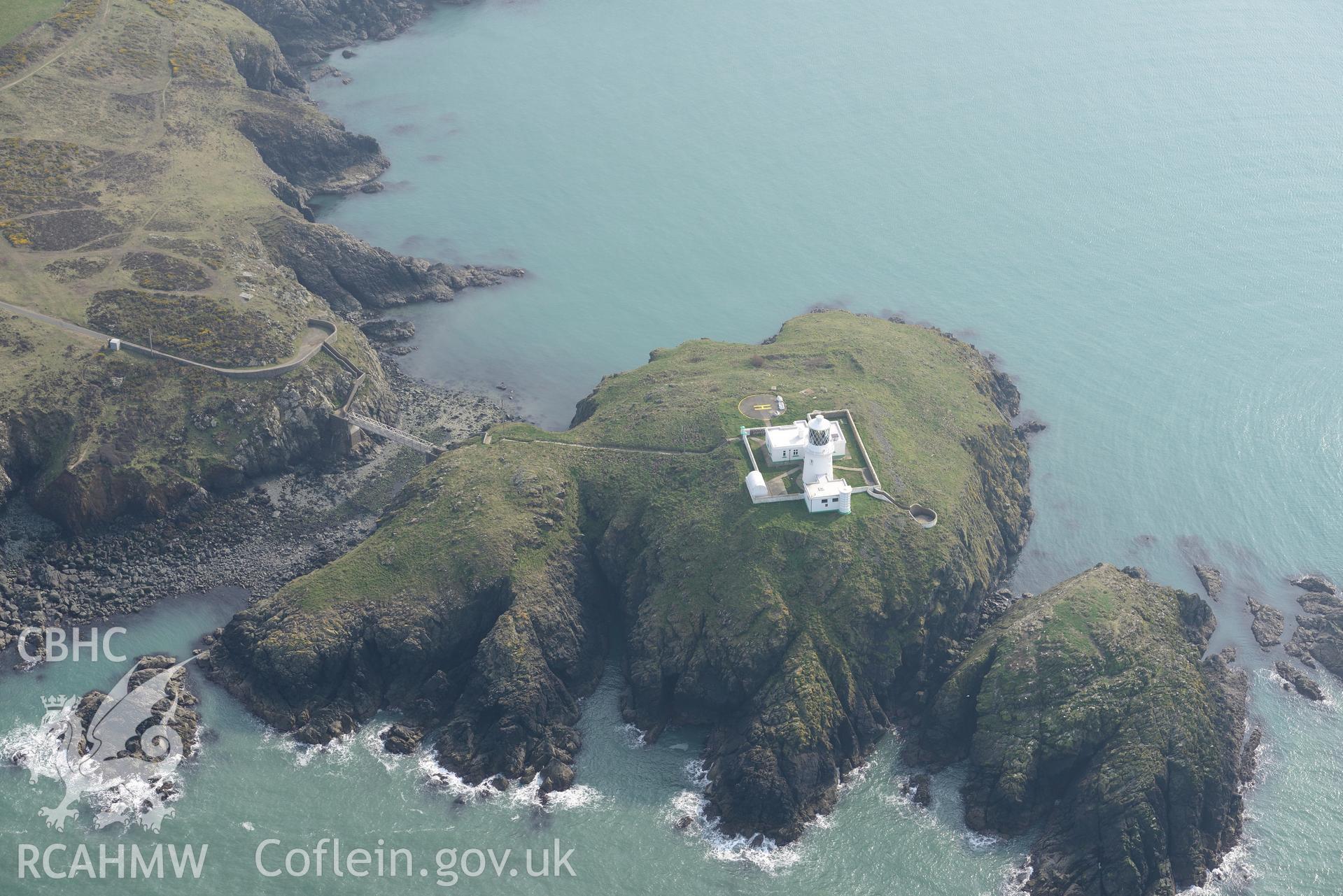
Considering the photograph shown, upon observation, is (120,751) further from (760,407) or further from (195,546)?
(760,407)

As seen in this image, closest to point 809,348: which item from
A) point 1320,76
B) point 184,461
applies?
point 184,461

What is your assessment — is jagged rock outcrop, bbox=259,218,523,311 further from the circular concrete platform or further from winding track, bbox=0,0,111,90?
the circular concrete platform

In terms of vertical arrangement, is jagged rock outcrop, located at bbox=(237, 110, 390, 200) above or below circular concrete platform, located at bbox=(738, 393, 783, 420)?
below

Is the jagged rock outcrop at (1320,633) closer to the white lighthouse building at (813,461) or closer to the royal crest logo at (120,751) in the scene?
the white lighthouse building at (813,461)

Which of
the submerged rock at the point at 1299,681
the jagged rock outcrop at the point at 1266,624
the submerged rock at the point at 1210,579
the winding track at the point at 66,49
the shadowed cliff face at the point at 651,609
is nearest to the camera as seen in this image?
the shadowed cliff face at the point at 651,609

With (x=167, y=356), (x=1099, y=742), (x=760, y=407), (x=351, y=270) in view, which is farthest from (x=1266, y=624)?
(x=167, y=356)

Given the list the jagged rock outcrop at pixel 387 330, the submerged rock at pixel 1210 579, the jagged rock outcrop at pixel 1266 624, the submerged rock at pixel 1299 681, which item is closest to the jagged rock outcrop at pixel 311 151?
the jagged rock outcrop at pixel 387 330

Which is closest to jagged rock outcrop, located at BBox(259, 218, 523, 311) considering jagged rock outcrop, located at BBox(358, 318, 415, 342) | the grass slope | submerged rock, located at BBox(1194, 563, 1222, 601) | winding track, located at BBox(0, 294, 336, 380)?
the grass slope
